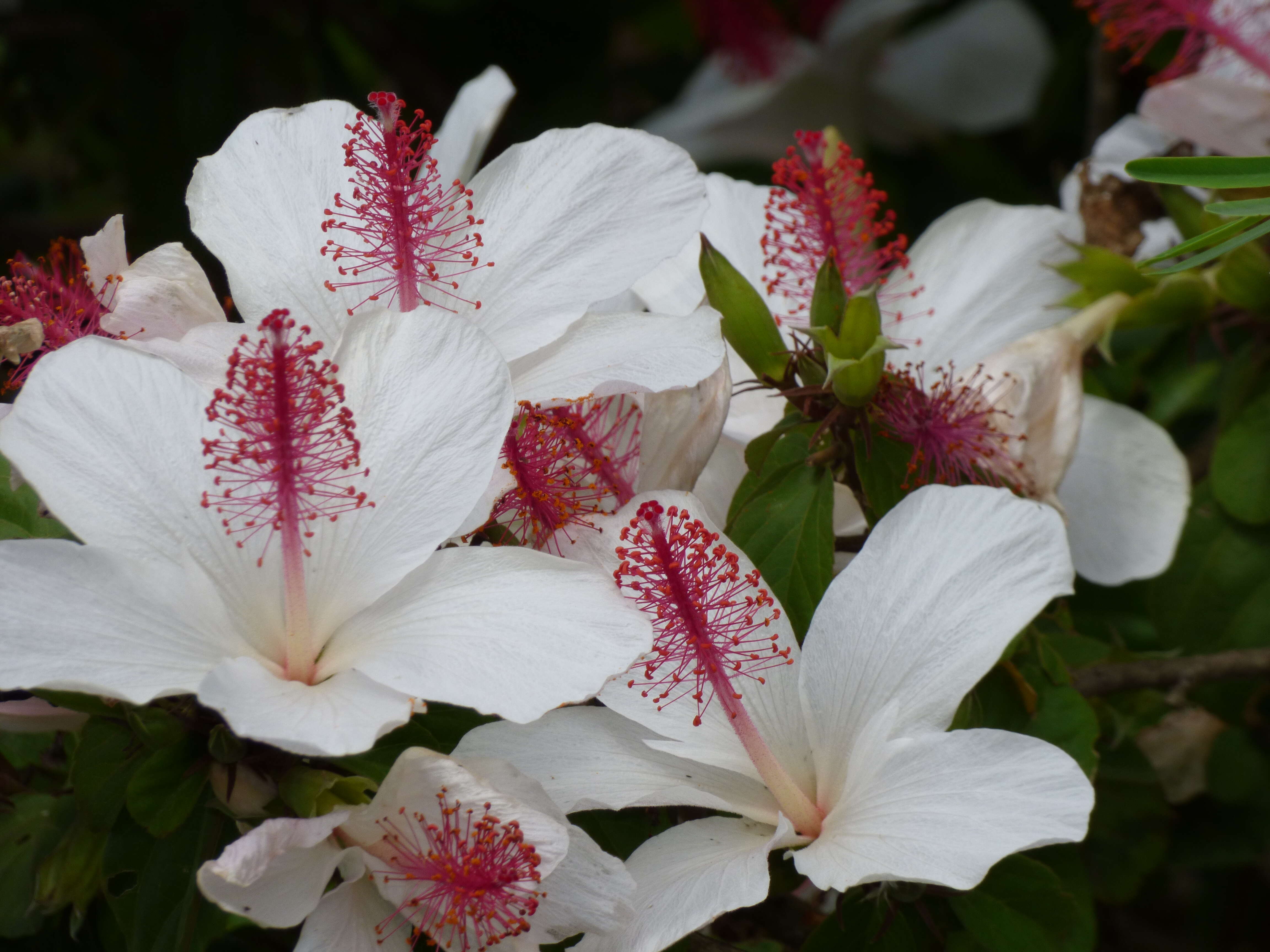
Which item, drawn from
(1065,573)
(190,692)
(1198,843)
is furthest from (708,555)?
(1198,843)

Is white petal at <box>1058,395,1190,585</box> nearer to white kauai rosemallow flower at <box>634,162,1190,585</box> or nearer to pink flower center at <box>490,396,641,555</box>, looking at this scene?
white kauai rosemallow flower at <box>634,162,1190,585</box>

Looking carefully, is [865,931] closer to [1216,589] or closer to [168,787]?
[168,787]

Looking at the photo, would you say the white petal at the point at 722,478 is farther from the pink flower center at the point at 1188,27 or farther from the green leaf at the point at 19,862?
the pink flower center at the point at 1188,27

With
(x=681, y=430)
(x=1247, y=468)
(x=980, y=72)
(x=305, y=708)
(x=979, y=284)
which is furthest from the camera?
(x=980, y=72)

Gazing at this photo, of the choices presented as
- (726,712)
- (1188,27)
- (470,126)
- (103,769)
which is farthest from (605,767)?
(1188,27)

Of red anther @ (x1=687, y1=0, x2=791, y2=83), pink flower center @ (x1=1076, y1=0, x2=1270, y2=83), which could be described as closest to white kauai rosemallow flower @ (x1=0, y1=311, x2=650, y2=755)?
pink flower center @ (x1=1076, y1=0, x2=1270, y2=83)

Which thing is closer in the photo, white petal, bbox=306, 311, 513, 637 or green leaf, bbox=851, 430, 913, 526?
white petal, bbox=306, 311, 513, 637
